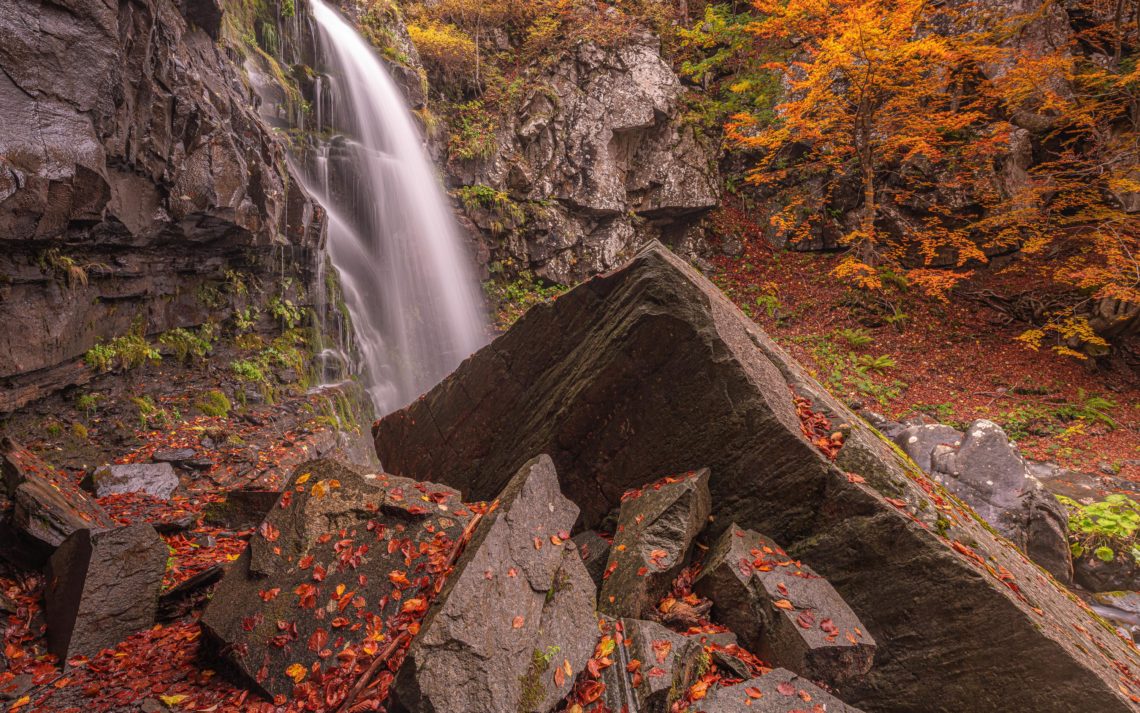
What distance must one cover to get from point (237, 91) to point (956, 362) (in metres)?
18.5

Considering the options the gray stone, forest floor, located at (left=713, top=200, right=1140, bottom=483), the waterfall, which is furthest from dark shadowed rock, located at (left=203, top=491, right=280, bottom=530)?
forest floor, located at (left=713, top=200, right=1140, bottom=483)

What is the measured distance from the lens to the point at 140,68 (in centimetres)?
670

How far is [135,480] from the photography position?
6395mm

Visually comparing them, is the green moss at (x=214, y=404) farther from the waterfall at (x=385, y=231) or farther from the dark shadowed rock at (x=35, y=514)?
the waterfall at (x=385, y=231)

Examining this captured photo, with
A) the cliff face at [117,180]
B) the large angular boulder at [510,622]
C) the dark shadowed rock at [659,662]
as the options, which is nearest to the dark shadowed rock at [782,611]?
the dark shadowed rock at [659,662]

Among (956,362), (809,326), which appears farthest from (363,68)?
(956,362)

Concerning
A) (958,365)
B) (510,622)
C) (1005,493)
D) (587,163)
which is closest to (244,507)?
(510,622)

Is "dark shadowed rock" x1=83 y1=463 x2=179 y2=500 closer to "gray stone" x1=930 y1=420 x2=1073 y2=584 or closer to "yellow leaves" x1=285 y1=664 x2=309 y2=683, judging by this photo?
"yellow leaves" x1=285 y1=664 x2=309 y2=683

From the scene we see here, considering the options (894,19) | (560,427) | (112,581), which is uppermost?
(894,19)

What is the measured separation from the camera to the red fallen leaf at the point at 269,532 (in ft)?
12.0

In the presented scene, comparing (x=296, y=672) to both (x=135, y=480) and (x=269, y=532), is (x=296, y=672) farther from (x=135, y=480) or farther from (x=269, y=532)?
(x=135, y=480)

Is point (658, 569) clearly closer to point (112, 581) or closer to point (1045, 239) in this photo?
point (112, 581)

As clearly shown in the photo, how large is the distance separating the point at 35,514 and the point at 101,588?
129cm

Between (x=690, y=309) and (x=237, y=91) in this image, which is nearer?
(x=690, y=309)
